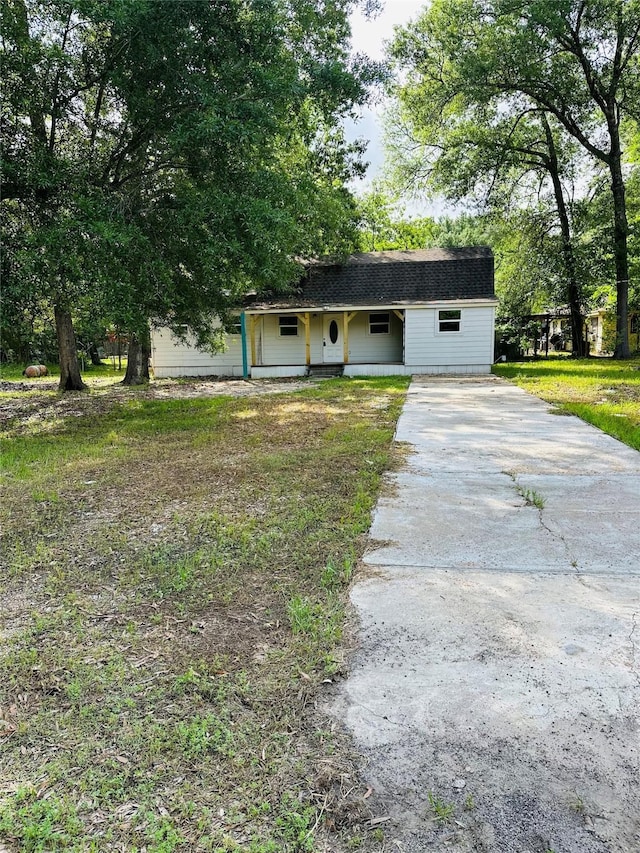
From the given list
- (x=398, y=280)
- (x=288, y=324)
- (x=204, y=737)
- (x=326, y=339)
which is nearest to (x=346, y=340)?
(x=326, y=339)

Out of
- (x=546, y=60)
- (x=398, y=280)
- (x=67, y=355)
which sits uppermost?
(x=546, y=60)

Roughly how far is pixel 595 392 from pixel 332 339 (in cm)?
1008

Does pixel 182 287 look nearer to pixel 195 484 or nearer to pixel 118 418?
pixel 118 418

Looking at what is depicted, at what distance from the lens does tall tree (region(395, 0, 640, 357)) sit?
647 inches

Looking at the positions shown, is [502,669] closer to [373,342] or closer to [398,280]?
Result: [398,280]

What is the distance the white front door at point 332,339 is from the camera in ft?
62.3

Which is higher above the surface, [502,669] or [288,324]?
[288,324]

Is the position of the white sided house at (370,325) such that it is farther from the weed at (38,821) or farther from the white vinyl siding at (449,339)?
the weed at (38,821)

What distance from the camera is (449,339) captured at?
1731 cm

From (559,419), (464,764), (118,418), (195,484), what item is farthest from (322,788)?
(118,418)

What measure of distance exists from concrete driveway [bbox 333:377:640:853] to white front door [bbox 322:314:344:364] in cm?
1472

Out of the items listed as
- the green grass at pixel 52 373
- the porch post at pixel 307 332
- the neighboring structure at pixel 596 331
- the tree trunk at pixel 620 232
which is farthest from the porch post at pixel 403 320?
the green grass at pixel 52 373

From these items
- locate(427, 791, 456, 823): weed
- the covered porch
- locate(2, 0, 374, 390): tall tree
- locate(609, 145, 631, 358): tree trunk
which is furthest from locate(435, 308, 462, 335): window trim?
locate(427, 791, 456, 823): weed

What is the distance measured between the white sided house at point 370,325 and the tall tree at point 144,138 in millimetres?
8811
